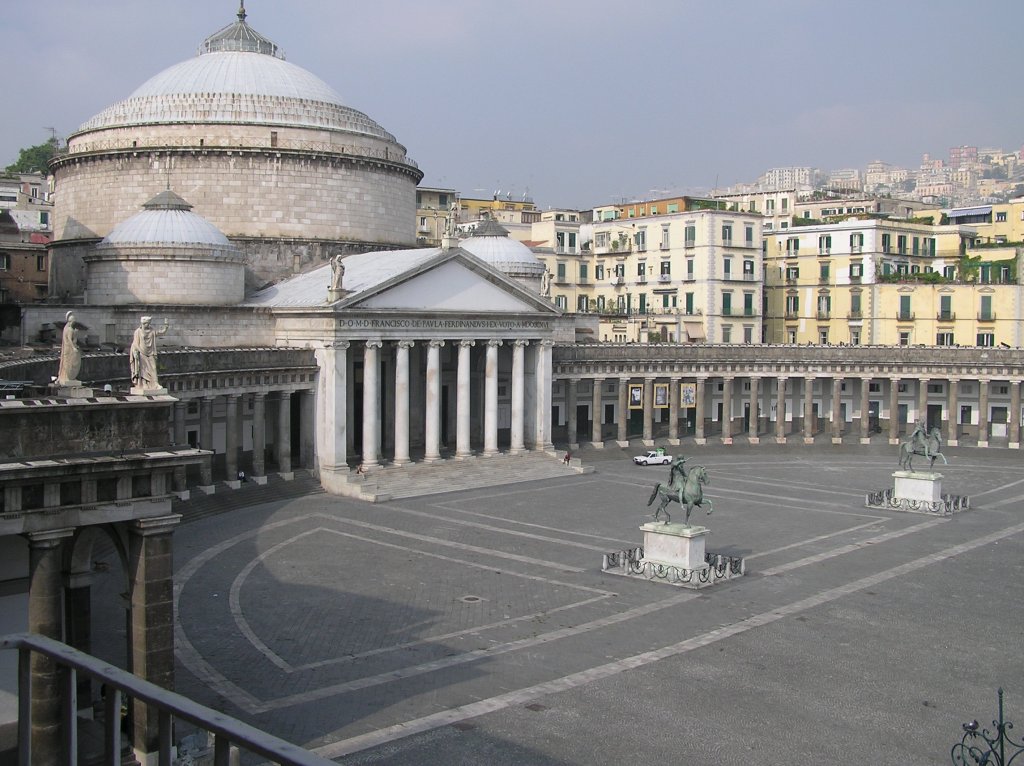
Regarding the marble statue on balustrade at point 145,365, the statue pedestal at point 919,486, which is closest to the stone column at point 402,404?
the statue pedestal at point 919,486

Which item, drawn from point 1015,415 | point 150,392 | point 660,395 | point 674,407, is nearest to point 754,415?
point 674,407

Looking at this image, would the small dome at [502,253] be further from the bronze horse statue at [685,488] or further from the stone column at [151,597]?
the stone column at [151,597]

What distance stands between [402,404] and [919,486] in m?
25.6

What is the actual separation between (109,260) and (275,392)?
11.7 meters

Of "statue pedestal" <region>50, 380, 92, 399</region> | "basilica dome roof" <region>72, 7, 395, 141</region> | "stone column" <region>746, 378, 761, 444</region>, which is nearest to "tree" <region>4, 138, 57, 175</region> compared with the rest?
"basilica dome roof" <region>72, 7, 395, 141</region>

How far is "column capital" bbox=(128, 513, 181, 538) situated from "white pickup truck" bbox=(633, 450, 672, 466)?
4772cm

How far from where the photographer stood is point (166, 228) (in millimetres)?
59531

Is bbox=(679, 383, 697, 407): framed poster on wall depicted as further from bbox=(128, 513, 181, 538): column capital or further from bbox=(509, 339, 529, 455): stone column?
bbox=(128, 513, 181, 538): column capital

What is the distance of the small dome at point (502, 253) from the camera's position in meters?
74.1

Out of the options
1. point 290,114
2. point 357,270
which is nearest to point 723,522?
point 357,270

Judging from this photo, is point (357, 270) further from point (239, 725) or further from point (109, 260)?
point (239, 725)

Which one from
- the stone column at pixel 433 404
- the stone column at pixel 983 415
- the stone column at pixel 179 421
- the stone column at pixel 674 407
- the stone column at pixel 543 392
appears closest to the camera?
the stone column at pixel 179 421

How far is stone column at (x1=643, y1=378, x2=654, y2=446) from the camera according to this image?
74062 millimetres

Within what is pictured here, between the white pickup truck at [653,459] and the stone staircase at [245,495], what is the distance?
2060 centimetres
